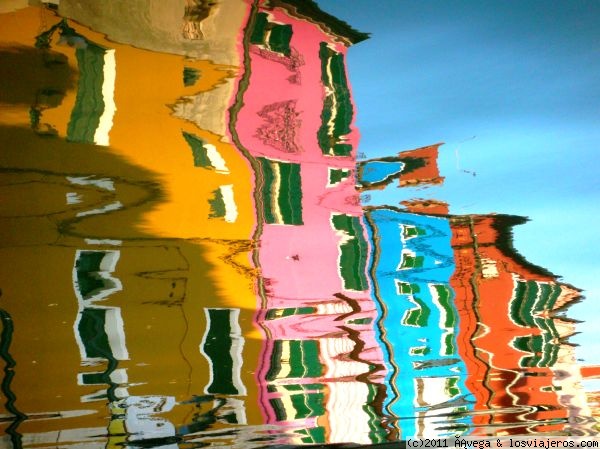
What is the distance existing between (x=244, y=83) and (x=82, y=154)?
0.21 metres

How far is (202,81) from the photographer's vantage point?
734 millimetres

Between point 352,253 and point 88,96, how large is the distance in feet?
1.29

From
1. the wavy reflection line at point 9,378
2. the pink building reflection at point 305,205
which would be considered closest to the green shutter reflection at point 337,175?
the pink building reflection at point 305,205

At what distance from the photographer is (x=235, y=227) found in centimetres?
86

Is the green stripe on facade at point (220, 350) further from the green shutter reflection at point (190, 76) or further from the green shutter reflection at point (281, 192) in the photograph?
the green shutter reflection at point (190, 76)

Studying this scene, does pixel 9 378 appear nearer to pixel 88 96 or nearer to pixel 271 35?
pixel 88 96

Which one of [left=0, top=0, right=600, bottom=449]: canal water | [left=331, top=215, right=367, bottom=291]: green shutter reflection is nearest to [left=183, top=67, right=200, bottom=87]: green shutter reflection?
[left=0, top=0, right=600, bottom=449]: canal water

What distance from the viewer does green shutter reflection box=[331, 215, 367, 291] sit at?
2.83ft

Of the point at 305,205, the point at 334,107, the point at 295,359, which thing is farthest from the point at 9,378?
the point at 334,107

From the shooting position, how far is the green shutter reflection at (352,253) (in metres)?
0.86

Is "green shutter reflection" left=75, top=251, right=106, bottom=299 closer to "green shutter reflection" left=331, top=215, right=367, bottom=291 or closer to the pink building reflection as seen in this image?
the pink building reflection

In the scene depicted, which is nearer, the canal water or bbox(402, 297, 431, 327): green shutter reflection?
the canal water

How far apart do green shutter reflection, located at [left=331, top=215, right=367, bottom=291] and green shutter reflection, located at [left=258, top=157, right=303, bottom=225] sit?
0.17 feet

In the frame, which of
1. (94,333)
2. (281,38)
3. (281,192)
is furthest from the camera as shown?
(94,333)
